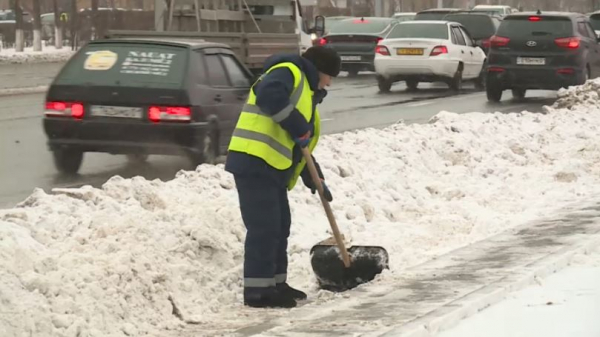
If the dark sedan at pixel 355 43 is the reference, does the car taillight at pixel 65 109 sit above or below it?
above

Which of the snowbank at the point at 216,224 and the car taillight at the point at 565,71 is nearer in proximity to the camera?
the snowbank at the point at 216,224

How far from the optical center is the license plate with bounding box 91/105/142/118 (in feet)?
41.1

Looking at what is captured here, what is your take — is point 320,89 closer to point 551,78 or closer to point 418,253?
point 418,253

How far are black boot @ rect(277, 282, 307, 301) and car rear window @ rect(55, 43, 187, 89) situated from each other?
5.13 meters

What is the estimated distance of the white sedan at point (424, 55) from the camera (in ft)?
90.6

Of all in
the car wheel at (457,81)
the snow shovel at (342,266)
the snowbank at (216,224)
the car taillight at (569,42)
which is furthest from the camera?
the car wheel at (457,81)

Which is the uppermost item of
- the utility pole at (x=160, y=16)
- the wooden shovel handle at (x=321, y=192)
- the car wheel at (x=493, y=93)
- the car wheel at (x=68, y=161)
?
the wooden shovel handle at (x=321, y=192)

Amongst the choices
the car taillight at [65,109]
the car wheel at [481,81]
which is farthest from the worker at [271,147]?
the car wheel at [481,81]

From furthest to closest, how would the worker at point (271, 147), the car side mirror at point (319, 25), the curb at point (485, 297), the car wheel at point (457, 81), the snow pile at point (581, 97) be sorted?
1. the car wheel at point (457, 81)
2. the car side mirror at point (319, 25)
3. the snow pile at point (581, 97)
4. the worker at point (271, 147)
5. the curb at point (485, 297)

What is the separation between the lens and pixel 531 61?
24375mm

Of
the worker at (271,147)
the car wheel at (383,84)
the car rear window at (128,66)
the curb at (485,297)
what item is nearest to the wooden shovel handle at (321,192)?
the worker at (271,147)

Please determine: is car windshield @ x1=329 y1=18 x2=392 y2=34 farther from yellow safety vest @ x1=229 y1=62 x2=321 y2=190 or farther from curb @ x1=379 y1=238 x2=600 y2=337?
yellow safety vest @ x1=229 y1=62 x2=321 y2=190

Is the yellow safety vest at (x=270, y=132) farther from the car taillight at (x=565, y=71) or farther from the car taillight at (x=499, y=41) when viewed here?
the car taillight at (x=499, y=41)

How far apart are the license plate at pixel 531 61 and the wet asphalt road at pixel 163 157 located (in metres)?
0.79
